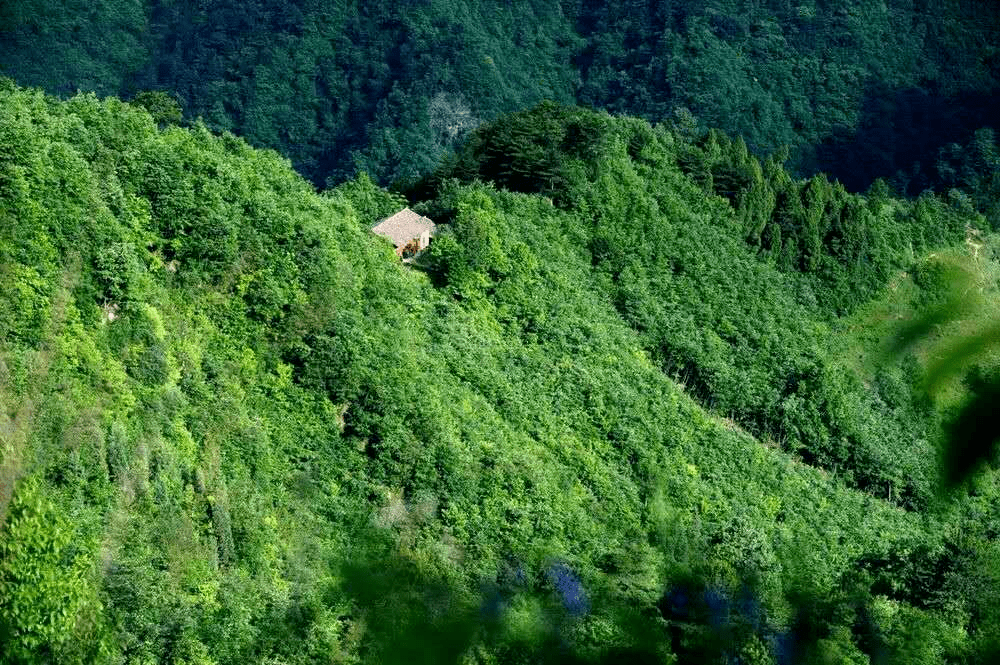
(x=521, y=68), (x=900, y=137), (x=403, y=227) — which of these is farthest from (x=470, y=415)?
(x=521, y=68)

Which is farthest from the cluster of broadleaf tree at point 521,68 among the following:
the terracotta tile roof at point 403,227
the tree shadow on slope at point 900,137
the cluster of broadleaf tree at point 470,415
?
the terracotta tile roof at point 403,227

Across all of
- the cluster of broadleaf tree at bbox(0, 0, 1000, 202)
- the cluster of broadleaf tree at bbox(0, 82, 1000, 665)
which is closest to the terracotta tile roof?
the cluster of broadleaf tree at bbox(0, 82, 1000, 665)

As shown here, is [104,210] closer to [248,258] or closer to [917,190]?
[248,258]

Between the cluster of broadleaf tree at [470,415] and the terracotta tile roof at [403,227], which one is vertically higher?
the cluster of broadleaf tree at [470,415]

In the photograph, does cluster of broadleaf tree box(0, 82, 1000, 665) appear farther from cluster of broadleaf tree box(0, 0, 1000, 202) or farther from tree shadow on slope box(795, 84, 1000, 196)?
cluster of broadleaf tree box(0, 0, 1000, 202)

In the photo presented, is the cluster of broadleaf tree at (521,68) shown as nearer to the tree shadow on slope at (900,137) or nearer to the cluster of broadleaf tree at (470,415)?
the tree shadow on slope at (900,137)

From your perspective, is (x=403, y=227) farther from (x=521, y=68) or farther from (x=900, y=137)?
(x=521, y=68)
